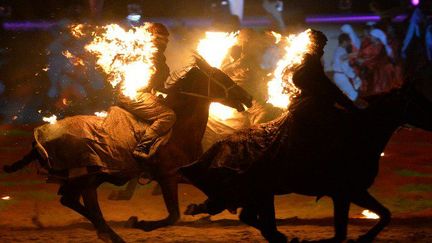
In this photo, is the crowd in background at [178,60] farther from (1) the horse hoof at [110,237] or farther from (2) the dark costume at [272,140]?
(2) the dark costume at [272,140]

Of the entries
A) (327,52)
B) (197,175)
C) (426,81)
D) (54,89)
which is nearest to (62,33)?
(54,89)

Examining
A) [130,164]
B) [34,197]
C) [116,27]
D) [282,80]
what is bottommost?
[34,197]

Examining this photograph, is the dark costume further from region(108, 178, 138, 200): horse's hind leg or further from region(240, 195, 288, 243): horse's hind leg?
region(108, 178, 138, 200): horse's hind leg

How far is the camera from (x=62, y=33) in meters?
21.8

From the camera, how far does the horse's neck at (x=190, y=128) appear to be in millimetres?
9227

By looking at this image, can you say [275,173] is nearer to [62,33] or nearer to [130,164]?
[130,164]

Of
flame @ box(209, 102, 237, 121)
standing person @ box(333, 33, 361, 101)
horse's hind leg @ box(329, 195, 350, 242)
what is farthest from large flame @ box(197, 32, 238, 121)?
standing person @ box(333, 33, 361, 101)

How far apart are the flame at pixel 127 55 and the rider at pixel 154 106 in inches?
3.3

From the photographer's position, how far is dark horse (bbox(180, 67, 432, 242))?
24.8 ft

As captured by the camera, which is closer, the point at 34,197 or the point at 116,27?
the point at 116,27

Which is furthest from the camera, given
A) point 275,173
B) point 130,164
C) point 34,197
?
point 34,197

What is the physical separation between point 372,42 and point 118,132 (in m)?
15.8

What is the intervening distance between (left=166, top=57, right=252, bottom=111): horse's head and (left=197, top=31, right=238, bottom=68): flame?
2.52m

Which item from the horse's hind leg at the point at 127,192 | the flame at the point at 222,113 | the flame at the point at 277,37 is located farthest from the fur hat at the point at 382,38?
the horse's hind leg at the point at 127,192
